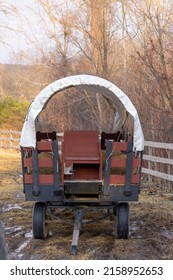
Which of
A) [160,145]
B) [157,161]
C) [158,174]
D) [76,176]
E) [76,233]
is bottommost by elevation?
[76,233]

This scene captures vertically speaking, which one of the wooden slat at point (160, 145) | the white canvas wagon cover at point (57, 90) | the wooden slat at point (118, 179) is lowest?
the wooden slat at point (118, 179)

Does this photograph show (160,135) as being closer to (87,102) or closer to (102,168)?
(102,168)

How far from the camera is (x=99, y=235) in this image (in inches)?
306

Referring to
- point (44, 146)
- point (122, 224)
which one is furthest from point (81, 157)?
point (122, 224)

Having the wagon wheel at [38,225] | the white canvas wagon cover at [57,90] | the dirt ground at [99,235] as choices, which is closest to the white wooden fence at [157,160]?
A: the dirt ground at [99,235]

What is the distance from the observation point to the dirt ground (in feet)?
21.7

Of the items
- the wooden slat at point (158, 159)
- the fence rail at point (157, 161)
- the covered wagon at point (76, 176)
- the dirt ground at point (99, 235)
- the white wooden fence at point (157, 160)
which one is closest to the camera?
the dirt ground at point (99, 235)

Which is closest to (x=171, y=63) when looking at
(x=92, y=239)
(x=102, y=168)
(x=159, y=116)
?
(x=159, y=116)

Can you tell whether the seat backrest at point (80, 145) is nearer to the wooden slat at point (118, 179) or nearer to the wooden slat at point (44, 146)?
the wooden slat at point (44, 146)

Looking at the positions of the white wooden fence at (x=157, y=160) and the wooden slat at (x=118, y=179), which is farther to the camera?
the white wooden fence at (x=157, y=160)

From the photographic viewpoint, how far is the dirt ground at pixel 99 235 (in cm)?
661

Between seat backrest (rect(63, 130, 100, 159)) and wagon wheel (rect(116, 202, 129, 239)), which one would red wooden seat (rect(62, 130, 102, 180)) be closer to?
seat backrest (rect(63, 130, 100, 159))

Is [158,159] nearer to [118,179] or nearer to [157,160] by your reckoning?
[157,160]

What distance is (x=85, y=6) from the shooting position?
19.7 m
